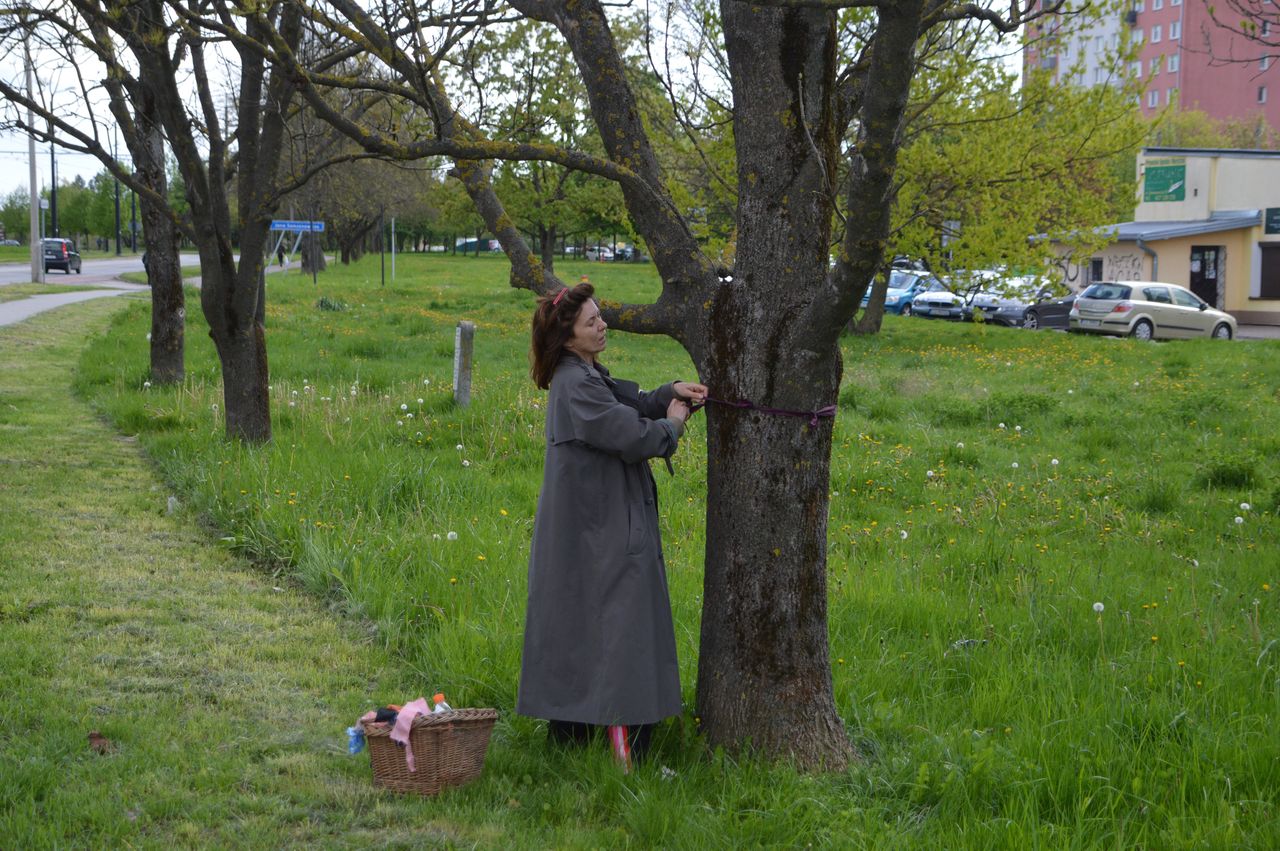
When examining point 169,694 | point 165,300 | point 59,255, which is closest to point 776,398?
point 169,694

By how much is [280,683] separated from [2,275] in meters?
45.3

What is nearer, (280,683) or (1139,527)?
(280,683)

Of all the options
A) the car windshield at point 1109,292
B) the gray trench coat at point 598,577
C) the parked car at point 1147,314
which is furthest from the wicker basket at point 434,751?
the car windshield at point 1109,292

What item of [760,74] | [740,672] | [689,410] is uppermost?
[760,74]

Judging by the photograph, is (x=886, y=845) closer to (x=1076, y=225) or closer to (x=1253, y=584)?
(x=1253, y=584)

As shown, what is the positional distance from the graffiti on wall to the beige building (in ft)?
0.11

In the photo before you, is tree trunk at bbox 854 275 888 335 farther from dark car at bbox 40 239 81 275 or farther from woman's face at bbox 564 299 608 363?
dark car at bbox 40 239 81 275

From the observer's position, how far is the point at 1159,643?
5430 millimetres

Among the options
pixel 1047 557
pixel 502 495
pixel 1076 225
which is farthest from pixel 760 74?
pixel 1076 225

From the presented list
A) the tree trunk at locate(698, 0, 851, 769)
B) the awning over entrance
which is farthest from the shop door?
the tree trunk at locate(698, 0, 851, 769)

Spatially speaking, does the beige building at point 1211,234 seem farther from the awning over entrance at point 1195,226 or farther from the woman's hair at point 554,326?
the woman's hair at point 554,326

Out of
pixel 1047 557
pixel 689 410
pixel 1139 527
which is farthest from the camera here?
pixel 1139 527

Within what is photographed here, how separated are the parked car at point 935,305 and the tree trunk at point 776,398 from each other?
33135 millimetres

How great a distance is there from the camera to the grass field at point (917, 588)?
3869 mm
